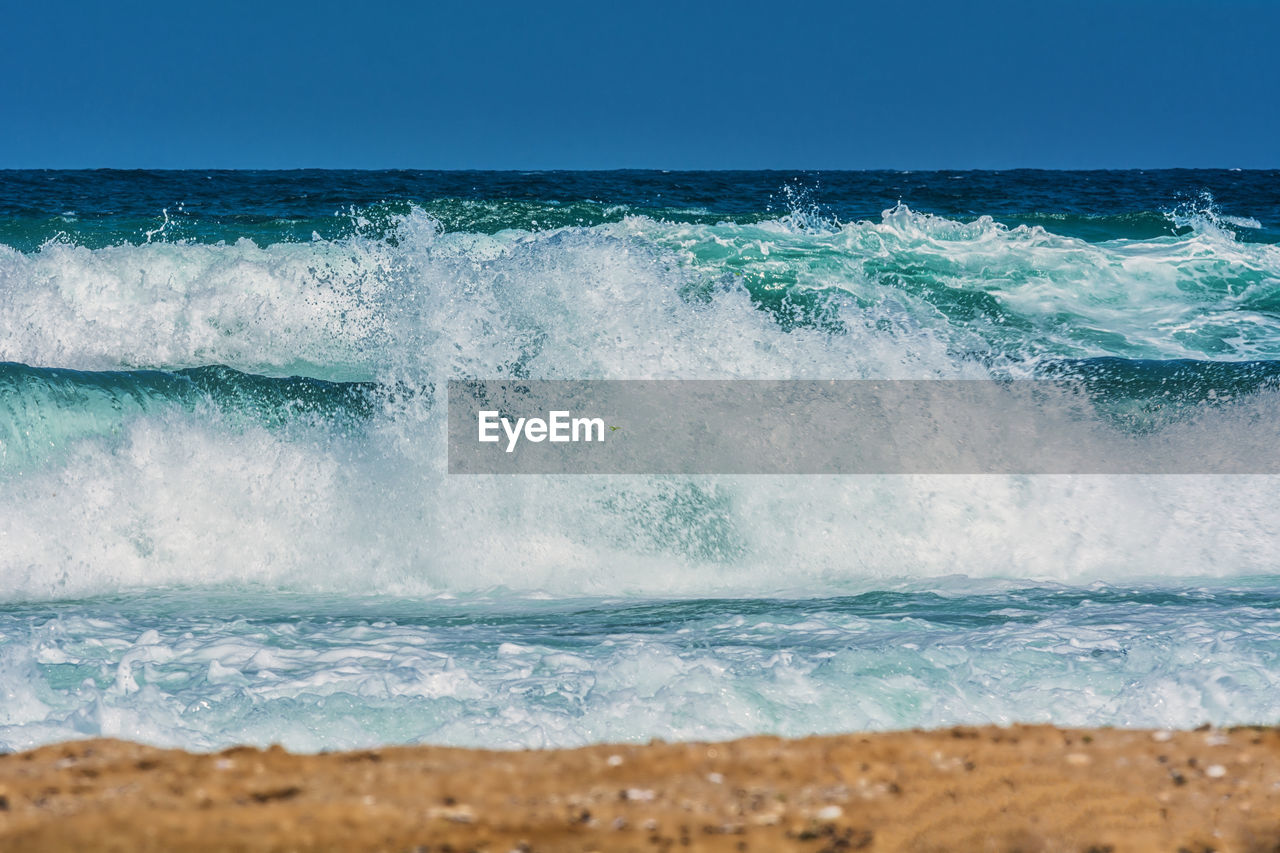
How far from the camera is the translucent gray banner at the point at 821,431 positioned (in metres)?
6.34

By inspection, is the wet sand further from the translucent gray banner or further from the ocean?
the translucent gray banner

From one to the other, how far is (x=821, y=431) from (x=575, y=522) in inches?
68.0

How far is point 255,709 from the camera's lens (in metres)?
3.31

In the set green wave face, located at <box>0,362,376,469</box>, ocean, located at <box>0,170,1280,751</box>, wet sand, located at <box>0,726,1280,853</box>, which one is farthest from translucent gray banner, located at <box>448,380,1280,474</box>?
wet sand, located at <box>0,726,1280,853</box>

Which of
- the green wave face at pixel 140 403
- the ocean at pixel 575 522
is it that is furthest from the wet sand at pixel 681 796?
the green wave face at pixel 140 403

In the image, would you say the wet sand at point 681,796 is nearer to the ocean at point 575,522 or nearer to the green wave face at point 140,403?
the ocean at point 575,522

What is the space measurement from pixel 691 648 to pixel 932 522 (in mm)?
2438

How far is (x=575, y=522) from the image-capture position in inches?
231

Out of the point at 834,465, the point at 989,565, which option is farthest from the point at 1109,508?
the point at 834,465

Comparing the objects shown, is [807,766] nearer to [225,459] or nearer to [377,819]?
[377,819]

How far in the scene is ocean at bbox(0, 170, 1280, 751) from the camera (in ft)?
Answer: 11.1

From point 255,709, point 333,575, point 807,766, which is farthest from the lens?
point 333,575

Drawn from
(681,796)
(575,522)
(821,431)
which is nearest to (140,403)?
(575,522)

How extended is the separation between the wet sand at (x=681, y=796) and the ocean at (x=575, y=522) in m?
0.81
